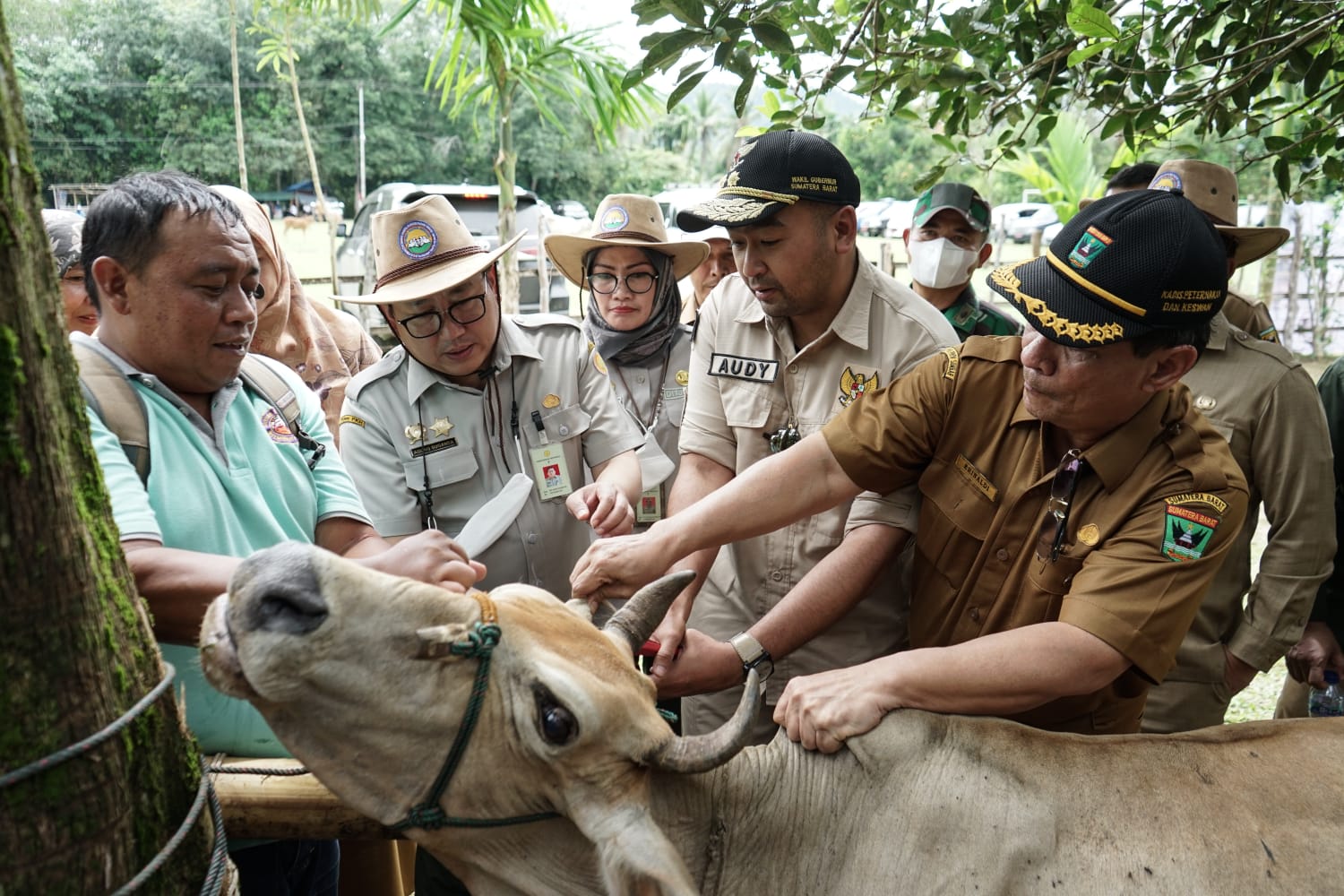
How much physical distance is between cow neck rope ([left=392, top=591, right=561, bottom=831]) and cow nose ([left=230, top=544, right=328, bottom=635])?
1.11 feet

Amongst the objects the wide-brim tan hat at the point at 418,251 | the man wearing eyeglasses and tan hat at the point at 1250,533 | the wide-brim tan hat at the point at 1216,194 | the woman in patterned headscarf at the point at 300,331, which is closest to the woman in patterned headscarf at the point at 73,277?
the woman in patterned headscarf at the point at 300,331

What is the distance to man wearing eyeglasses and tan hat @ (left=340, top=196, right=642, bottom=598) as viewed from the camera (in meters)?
3.73

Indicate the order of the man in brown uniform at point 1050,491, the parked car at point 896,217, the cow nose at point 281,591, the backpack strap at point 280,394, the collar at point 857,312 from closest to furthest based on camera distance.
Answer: the cow nose at point 281,591 < the man in brown uniform at point 1050,491 < the backpack strap at point 280,394 < the collar at point 857,312 < the parked car at point 896,217

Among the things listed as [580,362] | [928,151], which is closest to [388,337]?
[580,362]

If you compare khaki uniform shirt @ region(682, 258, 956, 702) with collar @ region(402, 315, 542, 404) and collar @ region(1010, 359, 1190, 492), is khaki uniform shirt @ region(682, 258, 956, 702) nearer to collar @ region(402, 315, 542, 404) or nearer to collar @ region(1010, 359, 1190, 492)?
collar @ region(402, 315, 542, 404)

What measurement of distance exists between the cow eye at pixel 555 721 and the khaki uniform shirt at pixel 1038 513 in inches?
47.5

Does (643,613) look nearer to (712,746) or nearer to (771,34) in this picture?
(712,746)

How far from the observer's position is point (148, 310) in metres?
2.47

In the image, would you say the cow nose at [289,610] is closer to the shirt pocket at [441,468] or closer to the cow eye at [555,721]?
the cow eye at [555,721]

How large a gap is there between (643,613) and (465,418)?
1.46 metres

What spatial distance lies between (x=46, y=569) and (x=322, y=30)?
100 ft

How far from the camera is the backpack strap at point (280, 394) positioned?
9.35ft

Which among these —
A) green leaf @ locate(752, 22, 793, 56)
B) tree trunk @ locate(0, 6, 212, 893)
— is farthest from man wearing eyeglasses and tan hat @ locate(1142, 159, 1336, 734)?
tree trunk @ locate(0, 6, 212, 893)

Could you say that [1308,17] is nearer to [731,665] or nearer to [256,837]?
[731,665]
